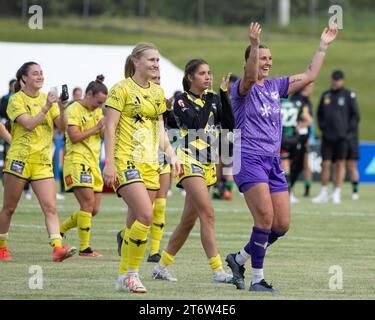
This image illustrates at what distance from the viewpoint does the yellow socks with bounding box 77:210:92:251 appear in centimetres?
1341

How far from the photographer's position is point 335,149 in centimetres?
2314

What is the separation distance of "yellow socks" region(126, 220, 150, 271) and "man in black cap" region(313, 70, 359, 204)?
13028 mm

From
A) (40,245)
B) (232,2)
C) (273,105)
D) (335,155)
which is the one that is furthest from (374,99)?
(273,105)

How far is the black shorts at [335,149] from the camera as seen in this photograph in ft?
75.4

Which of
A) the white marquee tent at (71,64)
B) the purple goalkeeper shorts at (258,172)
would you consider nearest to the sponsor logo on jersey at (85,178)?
the purple goalkeeper shorts at (258,172)

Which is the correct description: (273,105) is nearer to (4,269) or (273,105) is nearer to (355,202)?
(4,269)

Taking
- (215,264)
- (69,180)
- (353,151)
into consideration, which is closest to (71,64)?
(353,151)

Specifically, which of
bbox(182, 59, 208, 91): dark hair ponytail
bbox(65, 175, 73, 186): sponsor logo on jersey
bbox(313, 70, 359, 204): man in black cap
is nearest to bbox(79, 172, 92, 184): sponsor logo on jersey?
bbox(65, 175, 73, 186): sponsor logo on jersey

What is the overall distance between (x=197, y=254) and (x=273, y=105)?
3485 mm

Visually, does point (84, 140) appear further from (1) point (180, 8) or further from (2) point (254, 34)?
(1) point (180, 8)

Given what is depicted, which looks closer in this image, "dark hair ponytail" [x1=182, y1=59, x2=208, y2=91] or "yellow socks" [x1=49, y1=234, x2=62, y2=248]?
"dark hair ponytail" [x1=182, y1=59, x2=208, y2=91]

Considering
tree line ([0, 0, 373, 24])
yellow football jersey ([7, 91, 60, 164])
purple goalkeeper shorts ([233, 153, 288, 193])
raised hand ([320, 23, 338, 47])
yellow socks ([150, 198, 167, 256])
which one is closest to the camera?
purple goalkeeper shorts ([233, 153, 288, 193])

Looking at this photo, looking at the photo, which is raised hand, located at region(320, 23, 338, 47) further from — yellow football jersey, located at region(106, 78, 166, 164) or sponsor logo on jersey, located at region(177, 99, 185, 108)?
yellow football jersey, located at region(106, 78, 166, 164)

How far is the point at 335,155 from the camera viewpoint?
23.1m
